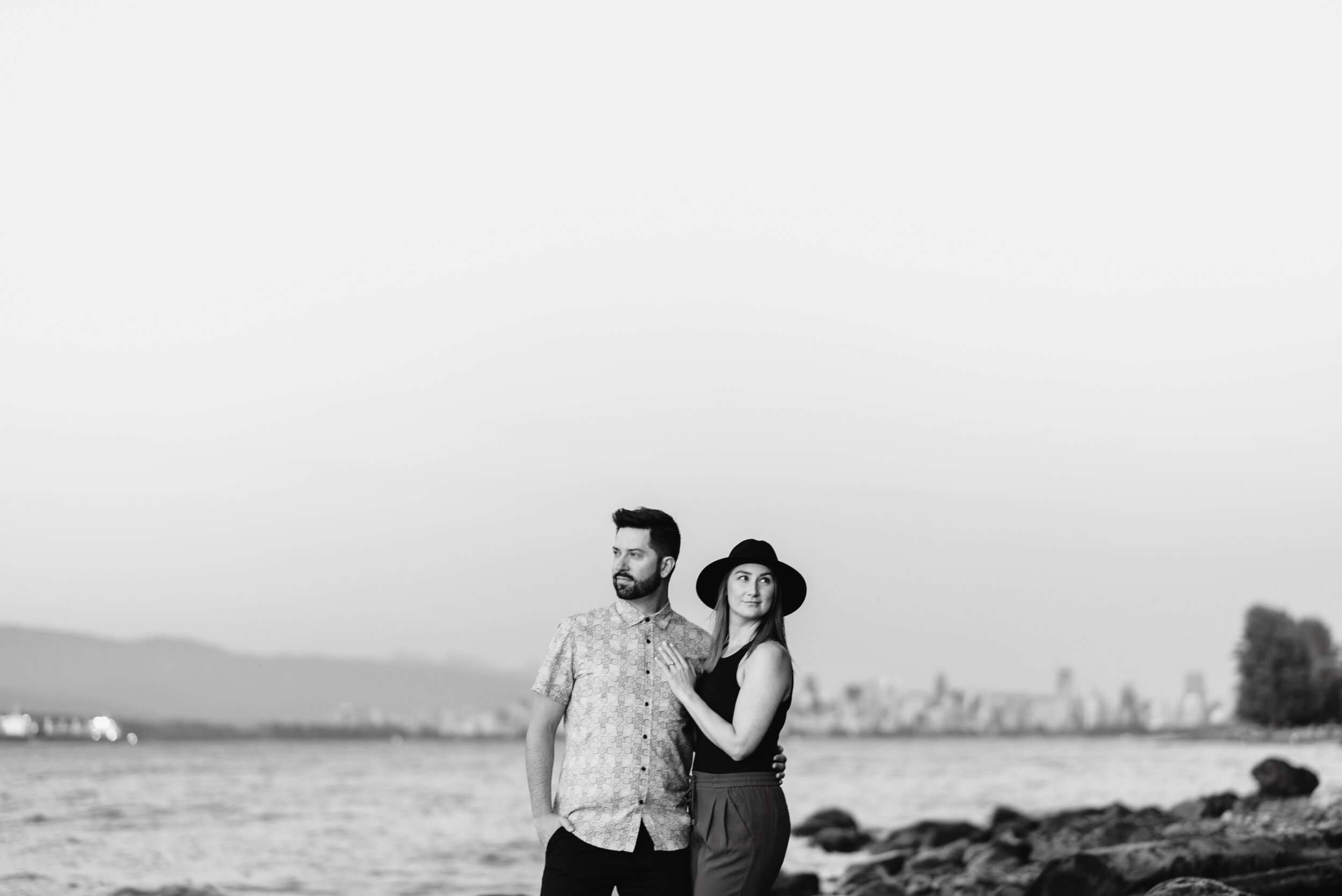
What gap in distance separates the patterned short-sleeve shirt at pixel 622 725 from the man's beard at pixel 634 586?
0.38 feet

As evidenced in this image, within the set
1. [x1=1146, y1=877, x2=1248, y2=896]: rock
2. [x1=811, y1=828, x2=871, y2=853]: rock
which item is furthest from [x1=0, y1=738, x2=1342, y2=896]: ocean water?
[x1=1146, y1=877, x2=1248, y2=896]: rock

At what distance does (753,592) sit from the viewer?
634 cm

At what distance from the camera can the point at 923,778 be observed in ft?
261

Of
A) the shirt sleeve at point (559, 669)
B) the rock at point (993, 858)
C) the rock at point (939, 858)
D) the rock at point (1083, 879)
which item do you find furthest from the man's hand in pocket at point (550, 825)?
the rock at point (939, 858)

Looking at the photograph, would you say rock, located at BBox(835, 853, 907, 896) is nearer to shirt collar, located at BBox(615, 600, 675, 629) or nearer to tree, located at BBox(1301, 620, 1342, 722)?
shirt collar, located at BBox(615, 600, 675, 629)

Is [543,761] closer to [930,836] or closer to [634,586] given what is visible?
[634,586]

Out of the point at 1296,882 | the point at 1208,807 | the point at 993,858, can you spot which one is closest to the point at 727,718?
the point at 1296,882

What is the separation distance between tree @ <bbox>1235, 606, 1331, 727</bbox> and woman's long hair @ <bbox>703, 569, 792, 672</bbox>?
97.1 meters

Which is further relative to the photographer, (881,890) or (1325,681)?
(1325,681)

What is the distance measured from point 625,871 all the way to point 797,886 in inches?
558

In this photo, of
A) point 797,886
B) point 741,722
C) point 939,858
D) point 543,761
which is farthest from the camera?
point 939,858

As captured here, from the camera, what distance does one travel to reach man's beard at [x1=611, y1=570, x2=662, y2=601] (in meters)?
6.45

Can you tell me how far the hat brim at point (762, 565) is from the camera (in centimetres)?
640

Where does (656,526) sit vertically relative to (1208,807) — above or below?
above
